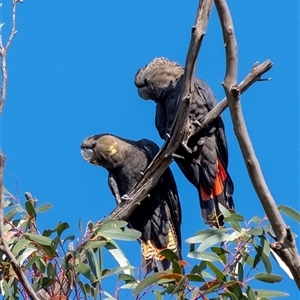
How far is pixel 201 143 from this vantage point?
123 inches

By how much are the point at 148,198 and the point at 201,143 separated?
0.37 m

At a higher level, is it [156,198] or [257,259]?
[156,198]

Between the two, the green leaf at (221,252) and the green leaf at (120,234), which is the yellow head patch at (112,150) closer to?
the green leaf at (120,234)

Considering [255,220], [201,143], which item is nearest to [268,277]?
[255,220]

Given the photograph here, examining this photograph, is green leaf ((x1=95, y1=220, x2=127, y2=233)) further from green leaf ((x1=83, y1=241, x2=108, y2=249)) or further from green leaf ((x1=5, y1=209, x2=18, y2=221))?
green leaf ((x1=5, y1=209, x2=18, y2=221))

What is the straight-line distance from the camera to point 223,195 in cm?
322

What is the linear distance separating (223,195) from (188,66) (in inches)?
37.9

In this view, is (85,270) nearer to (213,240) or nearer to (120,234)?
(120,234)

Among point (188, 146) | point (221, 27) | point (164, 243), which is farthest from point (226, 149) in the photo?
point (221, 27)

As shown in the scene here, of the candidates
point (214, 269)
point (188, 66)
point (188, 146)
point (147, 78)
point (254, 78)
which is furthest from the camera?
point (147, 78)

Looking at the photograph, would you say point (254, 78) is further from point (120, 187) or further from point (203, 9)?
point (120, 187)

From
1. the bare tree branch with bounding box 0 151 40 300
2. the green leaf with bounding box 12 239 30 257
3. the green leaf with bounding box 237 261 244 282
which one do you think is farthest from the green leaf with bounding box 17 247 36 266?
the green leaf with bounding box 237 261 244 282

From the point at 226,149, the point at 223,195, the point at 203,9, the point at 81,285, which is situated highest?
the point at 203,9

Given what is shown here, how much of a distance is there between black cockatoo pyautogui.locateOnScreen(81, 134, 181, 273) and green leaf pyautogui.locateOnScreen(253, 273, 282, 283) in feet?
4.26
